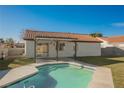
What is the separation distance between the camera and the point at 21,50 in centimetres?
2536

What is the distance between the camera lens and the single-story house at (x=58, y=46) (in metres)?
19.6

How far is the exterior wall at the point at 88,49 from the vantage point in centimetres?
2409

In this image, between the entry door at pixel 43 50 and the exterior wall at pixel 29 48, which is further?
the entry door at pixel 43 50

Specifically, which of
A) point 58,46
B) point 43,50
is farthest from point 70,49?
point 43,50

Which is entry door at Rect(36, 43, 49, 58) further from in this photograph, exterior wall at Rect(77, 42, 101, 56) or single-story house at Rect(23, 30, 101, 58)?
exterior wall at Rect(77, 42, 101, 56)

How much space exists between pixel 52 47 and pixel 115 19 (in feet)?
33.6

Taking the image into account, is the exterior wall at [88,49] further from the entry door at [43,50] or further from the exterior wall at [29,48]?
the exterior wall at [29,48]

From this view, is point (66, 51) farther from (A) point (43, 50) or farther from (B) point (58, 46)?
(A) point (43, 50)

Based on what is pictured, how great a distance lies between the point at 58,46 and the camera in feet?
73.2

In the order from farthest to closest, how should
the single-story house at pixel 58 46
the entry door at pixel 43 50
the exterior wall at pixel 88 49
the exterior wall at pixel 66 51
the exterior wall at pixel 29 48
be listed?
the exterior wall at pixel 88 49, the exterior wall at pixel 66 51, the entry door at pixel 43 50, the single-story house at pixel 58 46, the exterior wall at pixel 29 48

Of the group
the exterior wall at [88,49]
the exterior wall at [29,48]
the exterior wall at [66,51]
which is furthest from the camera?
the exterior wall at [88,49]

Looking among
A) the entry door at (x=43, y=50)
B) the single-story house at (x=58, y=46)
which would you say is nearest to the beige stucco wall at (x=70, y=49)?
the single-story house at (x=58, y=46)
